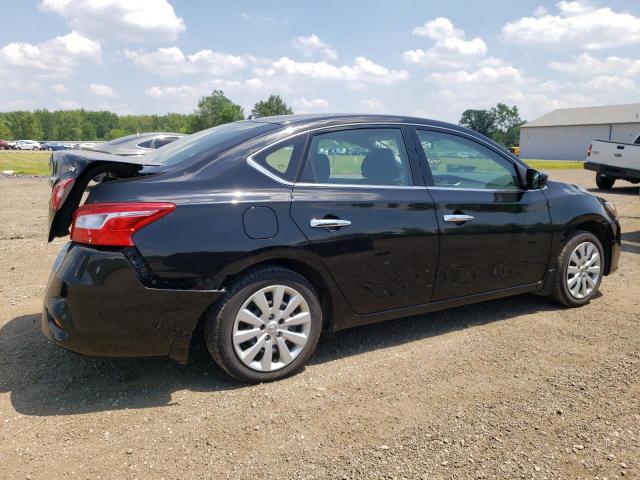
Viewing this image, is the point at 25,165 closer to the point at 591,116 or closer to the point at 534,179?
the point at 534,179

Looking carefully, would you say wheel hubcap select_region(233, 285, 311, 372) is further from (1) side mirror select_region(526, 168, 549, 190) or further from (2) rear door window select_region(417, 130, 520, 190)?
(1) side mirror select_region(526, 168, 549, 190)

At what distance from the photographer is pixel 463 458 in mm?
2559

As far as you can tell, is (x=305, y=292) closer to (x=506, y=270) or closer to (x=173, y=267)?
(x=173, y=267)

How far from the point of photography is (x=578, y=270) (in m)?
4.70

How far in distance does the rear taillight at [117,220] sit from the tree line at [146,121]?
3102 inches

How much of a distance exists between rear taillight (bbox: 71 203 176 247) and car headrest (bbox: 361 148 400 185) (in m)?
1.42

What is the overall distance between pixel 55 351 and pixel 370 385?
7.33ft

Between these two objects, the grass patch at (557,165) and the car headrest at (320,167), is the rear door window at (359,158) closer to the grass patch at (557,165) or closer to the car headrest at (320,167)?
the car headrest at (320,167)

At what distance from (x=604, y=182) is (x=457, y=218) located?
14610 millimetres

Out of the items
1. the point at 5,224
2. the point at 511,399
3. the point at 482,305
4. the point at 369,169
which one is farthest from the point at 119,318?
the point at 5,224

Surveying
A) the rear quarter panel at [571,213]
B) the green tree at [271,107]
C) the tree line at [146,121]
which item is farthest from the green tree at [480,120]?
the rear quarter panel at [571,213]

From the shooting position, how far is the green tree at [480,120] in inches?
4803

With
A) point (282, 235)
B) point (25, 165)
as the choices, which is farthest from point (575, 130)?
point (282, 235)

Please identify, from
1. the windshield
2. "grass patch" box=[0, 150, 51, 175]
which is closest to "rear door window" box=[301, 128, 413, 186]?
the windshield
